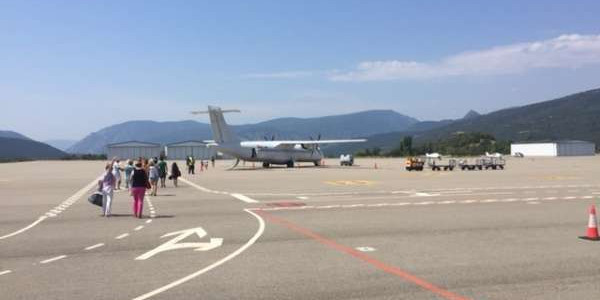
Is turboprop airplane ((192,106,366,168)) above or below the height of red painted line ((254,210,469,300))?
above

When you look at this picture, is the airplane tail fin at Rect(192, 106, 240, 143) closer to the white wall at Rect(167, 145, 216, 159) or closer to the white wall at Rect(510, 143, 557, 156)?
the white wall at Rect(167, 145, 216, 159)

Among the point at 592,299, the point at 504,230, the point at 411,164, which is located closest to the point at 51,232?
the point at 504,230

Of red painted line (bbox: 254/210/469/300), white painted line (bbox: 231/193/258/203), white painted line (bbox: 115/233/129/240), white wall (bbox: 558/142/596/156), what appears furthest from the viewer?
white wall (bbox: 558/142/596/156)

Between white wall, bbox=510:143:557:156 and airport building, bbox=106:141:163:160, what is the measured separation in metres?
95.3

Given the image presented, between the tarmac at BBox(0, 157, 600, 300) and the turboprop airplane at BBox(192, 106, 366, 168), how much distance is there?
137ft

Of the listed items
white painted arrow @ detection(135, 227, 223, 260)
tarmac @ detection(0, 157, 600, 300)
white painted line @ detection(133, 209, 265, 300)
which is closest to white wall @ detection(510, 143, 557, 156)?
tarmac @ detection(0, 157, 600, 300)

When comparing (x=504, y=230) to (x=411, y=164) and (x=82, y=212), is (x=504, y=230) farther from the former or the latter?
(x=411, y=164)

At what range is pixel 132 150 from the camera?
150125 millimetres

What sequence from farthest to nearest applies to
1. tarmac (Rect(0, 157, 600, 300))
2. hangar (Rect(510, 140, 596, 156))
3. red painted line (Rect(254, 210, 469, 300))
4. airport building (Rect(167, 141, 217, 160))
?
hangar (Rect(510, 140, 596, 156)) → airport building (Rect(167, 141, 217, 160)) → tarmac (Rect(0, 157, 600, 300)) → red painted line (Rect(254, 210, 469, 300))

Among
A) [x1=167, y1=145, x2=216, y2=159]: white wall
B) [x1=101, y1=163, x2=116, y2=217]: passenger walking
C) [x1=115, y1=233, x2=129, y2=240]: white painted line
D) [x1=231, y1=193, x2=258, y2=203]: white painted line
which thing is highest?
[x1=167, y1=145, x2=216, y2=159]: white wall

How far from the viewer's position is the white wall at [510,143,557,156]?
149 metres

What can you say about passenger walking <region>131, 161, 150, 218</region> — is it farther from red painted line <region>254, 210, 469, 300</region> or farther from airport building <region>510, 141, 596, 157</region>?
airport building <region>510, 141, 596, 157</region>

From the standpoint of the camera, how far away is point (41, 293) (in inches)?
334

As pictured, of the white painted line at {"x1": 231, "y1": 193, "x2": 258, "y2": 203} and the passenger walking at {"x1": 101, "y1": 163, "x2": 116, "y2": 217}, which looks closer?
the passenger walking at {"x1": 101, "y1": 163, "x2": 116, "y2": 217}
